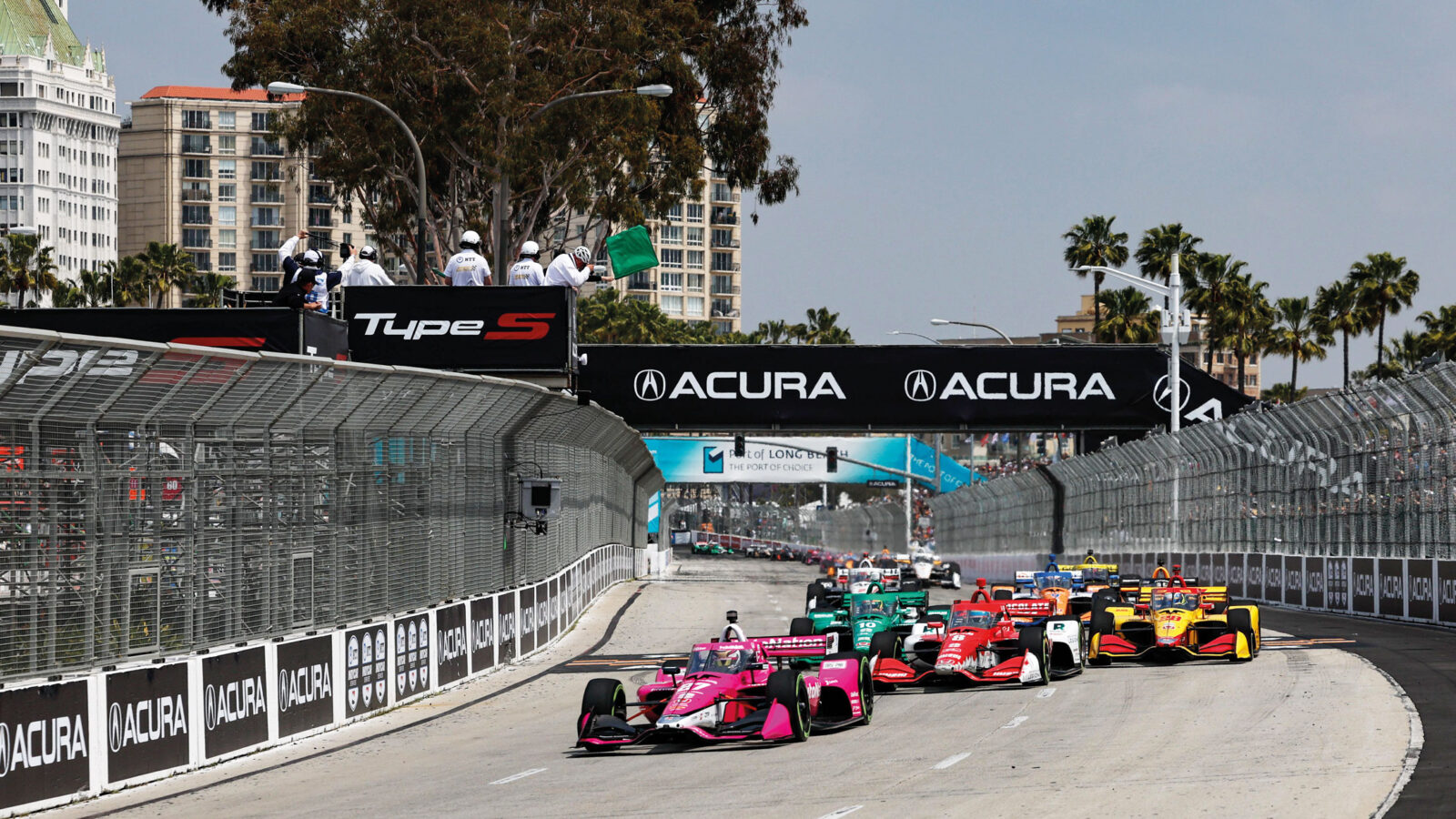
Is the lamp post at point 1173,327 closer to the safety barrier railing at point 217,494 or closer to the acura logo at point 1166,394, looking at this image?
the acura logo at point 1166,394

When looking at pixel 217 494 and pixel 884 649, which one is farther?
pixel 884 649

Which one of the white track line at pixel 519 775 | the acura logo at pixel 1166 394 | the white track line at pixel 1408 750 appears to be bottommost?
the white track line at pixel 519 775

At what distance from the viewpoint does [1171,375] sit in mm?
43281

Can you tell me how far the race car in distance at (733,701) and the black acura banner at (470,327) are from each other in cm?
1280

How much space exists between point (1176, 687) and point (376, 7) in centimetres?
3001

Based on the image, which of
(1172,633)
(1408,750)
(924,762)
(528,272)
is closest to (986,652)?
(1172,633)

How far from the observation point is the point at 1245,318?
7712 cm

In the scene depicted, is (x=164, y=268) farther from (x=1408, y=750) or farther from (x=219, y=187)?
(x=1408, y=750)

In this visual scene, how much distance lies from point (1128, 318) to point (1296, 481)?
5252cm

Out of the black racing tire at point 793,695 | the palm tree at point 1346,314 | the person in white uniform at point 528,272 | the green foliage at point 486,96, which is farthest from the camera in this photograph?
the palm tree at point 1346,314

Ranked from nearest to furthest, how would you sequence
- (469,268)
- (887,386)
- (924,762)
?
(924,762) < (469,268) < (887,386)

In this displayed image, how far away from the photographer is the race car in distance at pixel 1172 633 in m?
20.3

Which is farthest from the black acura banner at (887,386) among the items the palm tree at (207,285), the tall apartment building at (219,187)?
the tall apartment building at (219,187)

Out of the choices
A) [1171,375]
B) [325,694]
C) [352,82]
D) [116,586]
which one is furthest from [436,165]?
[116,586]
